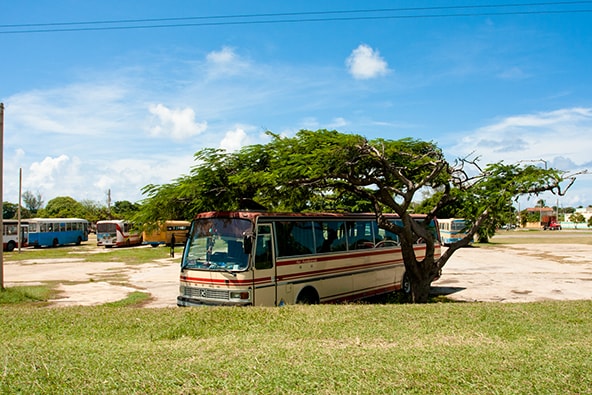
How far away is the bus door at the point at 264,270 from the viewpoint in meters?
10.4

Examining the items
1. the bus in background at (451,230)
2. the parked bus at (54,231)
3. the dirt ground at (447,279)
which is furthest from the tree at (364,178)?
the parked bus at (54,231)

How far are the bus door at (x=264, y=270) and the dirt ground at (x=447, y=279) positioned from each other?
4.43 m

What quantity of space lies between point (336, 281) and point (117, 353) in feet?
26.3

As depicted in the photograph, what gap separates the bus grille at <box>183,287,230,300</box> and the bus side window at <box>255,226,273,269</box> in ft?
2.74

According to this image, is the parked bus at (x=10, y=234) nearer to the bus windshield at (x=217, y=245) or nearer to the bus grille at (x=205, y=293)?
the bus windshield at (x=217, y=245)

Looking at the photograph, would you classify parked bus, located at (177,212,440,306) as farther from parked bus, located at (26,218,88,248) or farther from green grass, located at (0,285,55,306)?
parked bus, located at (26,218,88,248)

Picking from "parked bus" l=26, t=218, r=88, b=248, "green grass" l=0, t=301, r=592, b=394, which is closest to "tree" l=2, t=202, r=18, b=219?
"parked bus" l=26, t=218, r=88, b=248

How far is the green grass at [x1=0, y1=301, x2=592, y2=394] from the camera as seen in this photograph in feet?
14.3

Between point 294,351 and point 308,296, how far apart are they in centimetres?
662

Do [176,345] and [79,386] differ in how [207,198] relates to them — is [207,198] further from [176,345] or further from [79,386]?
[79,386]

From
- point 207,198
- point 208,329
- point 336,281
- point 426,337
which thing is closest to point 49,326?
point 208,329

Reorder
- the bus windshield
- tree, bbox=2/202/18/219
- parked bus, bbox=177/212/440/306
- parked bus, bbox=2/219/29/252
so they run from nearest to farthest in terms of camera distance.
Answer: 1. parked bus, bbox=177/212/440/306
2. the bus windshield
3. parked bus, bbox=2/219/29/252
4. tree, bbox=2/202/18/219

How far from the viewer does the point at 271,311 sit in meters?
8.30

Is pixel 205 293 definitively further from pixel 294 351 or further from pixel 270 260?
pixel 294 351
